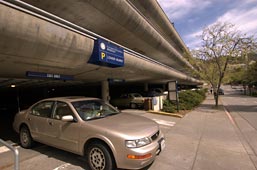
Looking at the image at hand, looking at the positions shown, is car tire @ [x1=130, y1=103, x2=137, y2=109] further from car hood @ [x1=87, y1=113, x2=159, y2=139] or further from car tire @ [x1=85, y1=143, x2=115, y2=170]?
car tire @ [x1=85, y1=143, x2=115, y2=170]

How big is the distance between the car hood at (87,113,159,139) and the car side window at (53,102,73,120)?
2.66 ft

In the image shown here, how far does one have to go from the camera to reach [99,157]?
4.03m

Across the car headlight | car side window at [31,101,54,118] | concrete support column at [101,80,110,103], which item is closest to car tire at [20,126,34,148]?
car side window at [31,101,54,118]

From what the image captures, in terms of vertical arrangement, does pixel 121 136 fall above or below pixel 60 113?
below

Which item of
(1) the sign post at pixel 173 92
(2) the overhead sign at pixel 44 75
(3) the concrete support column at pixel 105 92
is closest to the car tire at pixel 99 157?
(2) the overhead sign at pixel 44 75

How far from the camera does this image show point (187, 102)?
1644 centimetres

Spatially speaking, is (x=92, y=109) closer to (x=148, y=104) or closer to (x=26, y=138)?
(x=26, y=138)

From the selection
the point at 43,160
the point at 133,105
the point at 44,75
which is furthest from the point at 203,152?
the point at 133,105

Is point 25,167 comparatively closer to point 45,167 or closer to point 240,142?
point 45,167

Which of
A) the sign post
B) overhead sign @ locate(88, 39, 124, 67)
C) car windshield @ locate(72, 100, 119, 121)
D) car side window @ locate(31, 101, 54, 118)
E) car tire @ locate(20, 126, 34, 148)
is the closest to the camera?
car windshield @ locate(72, 100, 119, 121)

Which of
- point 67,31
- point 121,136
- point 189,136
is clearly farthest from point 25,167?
point 189,136

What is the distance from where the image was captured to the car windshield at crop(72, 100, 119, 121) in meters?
4.75

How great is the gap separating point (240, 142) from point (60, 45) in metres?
6.70

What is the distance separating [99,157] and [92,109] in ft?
4.64
